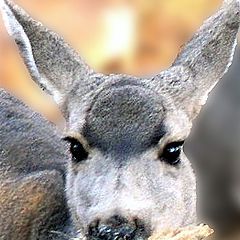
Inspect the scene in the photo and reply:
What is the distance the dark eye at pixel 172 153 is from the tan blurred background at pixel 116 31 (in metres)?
10.5

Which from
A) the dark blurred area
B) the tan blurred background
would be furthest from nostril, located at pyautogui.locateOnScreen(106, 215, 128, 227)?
the tan blurred background

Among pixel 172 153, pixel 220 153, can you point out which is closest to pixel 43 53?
pixel 172 153

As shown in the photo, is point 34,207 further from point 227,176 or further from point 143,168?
point 227,176

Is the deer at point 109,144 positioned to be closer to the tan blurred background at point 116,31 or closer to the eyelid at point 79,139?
the eyelid at point 79,139

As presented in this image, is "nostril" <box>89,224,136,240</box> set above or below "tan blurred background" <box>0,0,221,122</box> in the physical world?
below

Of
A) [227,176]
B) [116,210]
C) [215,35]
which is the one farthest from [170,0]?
[116,210]

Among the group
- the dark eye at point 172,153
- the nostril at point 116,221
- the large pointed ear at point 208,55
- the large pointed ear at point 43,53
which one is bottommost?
the nostril at point 116,221

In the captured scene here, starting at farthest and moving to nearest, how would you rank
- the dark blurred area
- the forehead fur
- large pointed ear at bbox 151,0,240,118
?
the dark blurred area < large pointed ear at bbox 151,0,240,118 < the forehead fur

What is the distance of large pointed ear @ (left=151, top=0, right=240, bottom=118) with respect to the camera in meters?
9.60

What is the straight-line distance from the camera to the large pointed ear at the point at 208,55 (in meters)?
9.60

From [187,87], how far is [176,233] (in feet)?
3.37

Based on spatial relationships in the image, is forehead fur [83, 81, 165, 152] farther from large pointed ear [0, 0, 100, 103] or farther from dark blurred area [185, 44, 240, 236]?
dark blurred area [185, 44, 240, 236]

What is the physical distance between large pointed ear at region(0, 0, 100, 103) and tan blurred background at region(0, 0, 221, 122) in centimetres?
979

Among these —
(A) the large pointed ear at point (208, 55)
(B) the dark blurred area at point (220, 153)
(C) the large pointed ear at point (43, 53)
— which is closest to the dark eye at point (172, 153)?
(A) the large pointed ear at point (208, 55)
